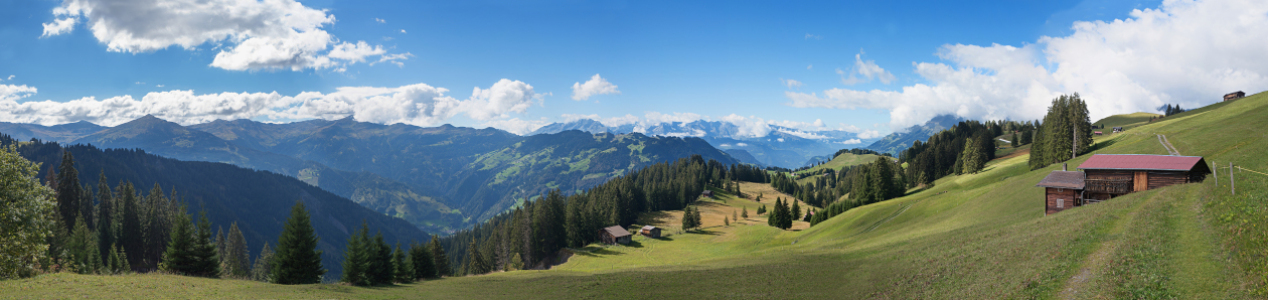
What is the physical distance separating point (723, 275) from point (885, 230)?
29029 millimetres

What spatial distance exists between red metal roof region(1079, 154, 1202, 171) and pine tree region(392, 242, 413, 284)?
7049 cm

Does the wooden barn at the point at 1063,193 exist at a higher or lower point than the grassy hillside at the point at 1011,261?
higher

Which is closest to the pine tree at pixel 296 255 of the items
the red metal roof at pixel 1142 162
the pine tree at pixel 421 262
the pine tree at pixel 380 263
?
the pine tree at pixel 380 263

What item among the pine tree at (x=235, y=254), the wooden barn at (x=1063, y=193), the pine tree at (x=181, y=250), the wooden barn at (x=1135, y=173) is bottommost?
the pine tree at (x=235, y=254)

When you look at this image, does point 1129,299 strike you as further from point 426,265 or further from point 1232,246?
point 426,265

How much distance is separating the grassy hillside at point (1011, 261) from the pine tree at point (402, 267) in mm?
6539

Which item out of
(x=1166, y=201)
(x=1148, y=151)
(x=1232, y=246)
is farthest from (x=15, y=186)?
(x=1148, y=151)

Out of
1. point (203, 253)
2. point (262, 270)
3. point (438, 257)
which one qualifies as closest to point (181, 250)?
point (203, 253)

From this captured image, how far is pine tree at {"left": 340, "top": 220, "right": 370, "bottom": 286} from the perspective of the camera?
4681 cm

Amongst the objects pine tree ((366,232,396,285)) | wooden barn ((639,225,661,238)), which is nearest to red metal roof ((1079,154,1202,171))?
pine tree ((366,232,396,285))

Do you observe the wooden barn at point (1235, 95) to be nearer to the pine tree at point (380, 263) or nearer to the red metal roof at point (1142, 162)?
the red metal roof at point (1142, 162)

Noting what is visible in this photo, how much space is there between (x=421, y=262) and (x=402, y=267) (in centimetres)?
591

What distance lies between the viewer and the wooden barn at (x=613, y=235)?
10350 cm

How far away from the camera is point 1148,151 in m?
62.9
